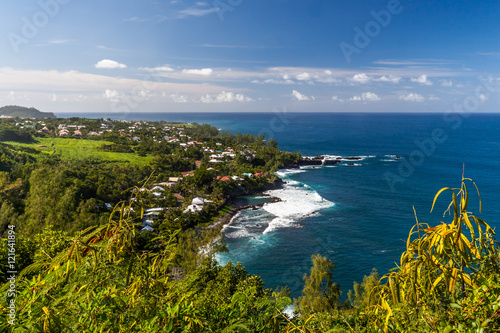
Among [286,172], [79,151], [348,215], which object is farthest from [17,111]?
[348,215]

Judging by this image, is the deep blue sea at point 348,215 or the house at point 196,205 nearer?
the deep blue sea at point 348,215

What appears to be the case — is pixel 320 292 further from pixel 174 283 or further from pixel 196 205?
pixel 196 205

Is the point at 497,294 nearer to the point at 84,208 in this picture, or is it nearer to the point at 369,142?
the point at 84,208

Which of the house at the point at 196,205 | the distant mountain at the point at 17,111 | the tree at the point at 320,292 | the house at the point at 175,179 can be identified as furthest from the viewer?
the distant mountain at the point at 17,111

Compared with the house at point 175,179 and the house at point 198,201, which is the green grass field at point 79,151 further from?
the house at point 198,201

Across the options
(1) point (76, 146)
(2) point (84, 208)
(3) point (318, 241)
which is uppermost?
(1) point (76, 146)

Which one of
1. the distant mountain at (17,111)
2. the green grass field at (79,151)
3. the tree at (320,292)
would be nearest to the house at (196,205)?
the green grass field at (79,151)

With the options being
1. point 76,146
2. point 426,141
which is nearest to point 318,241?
point 76,146

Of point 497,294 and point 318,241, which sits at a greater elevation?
point 497,294
